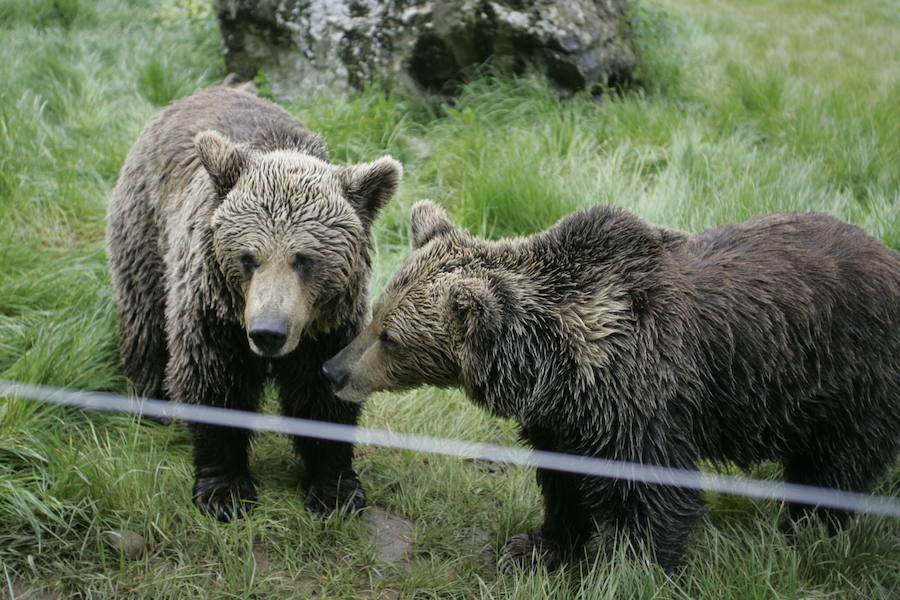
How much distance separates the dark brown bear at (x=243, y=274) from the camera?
317 cm

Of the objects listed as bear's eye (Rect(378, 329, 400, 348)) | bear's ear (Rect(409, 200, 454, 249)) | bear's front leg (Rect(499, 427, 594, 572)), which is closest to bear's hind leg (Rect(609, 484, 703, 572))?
bear's front leg (Rect(499, 427, 594, 572))

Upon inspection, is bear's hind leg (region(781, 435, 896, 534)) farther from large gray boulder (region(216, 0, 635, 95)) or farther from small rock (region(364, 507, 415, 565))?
large gray boulder (region(216, 0, 635, 95))

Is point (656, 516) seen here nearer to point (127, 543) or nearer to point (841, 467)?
point (841, 467)

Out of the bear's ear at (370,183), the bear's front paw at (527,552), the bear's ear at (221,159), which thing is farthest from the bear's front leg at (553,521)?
the bear's ear at (221,159)

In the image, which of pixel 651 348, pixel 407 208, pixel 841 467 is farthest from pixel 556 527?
pixel 407 208

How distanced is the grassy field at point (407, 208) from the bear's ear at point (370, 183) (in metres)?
1.30

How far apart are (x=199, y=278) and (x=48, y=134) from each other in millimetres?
3193

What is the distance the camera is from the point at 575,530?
11.2 ft

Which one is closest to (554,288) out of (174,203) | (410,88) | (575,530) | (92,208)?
(575,530)

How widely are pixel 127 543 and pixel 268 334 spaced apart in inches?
38.2

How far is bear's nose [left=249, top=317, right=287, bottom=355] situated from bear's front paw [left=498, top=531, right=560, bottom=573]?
1245mm

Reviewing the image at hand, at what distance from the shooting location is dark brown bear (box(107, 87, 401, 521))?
3.17 m

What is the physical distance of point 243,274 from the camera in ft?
10.4

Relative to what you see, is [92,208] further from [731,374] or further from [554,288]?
[731,374]
